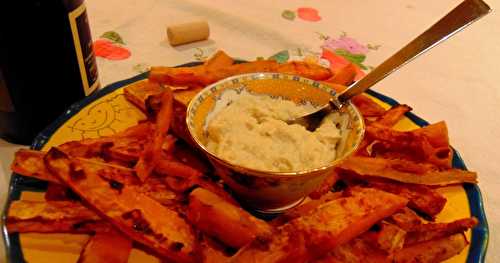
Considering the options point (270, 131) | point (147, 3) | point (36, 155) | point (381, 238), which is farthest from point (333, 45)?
point (36, 155)

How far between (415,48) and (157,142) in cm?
73

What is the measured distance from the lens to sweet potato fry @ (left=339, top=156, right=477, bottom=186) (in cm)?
111

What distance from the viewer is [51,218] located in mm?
929

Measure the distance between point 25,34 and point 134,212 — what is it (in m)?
0.62

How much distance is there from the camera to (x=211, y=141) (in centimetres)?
114

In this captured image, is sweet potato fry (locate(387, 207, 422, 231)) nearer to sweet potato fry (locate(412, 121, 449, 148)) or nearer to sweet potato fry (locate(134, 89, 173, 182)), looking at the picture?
sweet potato fry (locate(412, 121, 449, 148))

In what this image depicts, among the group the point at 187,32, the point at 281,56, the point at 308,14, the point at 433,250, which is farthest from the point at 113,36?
the point at 433,250

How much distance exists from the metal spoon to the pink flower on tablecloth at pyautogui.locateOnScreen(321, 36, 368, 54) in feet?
2.74

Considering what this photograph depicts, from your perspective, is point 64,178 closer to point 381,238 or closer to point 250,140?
point 250,140

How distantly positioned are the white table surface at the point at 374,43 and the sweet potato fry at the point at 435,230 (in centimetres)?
51

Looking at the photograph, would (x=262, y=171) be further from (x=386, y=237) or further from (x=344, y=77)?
(x=344, y=77)

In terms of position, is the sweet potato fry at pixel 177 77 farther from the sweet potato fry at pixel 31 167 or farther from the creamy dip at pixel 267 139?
the sweet potato fry at pixel 31 167

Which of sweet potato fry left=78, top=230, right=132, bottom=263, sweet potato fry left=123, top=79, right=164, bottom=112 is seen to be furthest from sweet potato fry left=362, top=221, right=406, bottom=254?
sweet potato fry left=123, top=79, right=164, bottom=112

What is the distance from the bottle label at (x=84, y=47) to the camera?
51.0 inches
